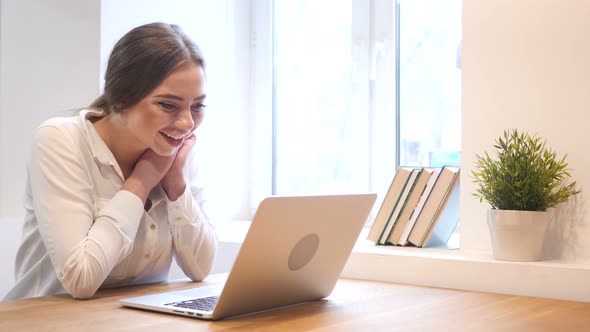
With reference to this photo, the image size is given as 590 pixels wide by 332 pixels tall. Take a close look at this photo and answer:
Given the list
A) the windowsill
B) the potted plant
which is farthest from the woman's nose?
the potted plant

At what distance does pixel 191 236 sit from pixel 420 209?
61 centimetres

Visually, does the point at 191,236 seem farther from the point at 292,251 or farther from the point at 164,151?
the point at 292,251

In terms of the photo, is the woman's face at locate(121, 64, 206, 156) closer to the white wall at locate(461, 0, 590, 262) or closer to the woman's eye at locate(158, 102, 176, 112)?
the woman's eye at locate(158, 102, 176, 112)

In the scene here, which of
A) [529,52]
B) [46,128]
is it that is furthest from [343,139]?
[46,128]

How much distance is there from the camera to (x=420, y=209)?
192 centimetres

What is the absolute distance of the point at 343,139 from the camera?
2.60m

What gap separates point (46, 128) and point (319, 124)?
1235mm

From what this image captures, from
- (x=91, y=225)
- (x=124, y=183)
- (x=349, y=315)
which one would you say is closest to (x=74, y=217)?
(x=91, y=225)

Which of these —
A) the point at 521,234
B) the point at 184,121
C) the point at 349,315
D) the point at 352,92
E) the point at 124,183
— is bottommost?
the point at 349,315

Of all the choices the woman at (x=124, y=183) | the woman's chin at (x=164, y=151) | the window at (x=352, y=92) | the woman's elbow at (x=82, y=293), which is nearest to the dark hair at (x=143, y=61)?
the woman at (x=124, y=183)

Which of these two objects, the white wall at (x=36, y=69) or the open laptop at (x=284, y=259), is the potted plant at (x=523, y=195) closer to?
the open laptop at (x=284, y=259)

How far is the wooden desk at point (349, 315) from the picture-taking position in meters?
1.19

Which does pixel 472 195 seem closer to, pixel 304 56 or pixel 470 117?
pixel 470 117

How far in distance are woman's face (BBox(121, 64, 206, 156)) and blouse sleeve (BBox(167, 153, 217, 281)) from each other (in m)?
0.14
